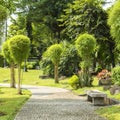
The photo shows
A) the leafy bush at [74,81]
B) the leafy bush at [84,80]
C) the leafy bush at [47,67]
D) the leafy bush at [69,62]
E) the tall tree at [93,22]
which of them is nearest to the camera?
the leafy bush at [74,81]

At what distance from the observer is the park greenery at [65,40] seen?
66.9 ft

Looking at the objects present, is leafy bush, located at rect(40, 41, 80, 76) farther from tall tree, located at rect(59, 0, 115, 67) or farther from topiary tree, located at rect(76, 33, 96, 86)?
topiary tree, located at rect(76, 33, 96, 86)

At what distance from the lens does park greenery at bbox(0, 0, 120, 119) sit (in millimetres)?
20406

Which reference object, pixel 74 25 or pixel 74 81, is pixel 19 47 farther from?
pixel 74 25

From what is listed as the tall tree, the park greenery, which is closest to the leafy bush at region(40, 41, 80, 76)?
the park greenery

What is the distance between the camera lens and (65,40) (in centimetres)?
4344

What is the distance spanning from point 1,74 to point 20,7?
11.6m

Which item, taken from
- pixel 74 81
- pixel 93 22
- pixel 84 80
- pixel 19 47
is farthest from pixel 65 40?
pixel 19 47

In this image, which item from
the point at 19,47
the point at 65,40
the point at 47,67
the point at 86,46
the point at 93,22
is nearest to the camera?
the point at 19,47

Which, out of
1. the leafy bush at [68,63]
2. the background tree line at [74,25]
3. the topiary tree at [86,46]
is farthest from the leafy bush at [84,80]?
the leafy bush at [68,63]

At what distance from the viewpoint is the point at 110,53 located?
113 ft

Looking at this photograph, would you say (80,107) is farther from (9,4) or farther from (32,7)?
(32,7)

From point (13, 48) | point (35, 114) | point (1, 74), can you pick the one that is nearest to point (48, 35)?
point (1, 74)

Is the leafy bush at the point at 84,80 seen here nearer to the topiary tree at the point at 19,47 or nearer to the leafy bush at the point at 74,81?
the leafy bush at the point at 74,81
